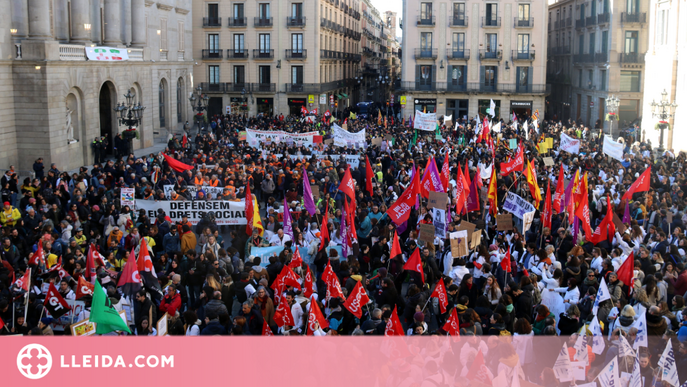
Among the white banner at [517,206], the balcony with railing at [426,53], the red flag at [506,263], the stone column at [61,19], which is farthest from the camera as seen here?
the balcony with railing at [426,53]

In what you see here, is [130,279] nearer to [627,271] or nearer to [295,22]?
[627,271]

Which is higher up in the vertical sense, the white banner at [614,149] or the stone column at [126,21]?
the stone column at [126,21]

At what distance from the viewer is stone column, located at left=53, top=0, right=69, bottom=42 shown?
96.8 feet

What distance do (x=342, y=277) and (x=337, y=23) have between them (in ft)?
182

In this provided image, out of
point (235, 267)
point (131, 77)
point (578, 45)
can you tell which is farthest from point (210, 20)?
point (235, 267)

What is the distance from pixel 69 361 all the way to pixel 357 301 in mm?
3989

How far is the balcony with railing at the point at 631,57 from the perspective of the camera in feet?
153

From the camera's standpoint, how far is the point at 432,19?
53.8 m

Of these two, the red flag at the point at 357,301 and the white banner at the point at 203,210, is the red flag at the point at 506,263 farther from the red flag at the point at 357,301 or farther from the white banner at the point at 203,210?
the white banner at the point at 203,210

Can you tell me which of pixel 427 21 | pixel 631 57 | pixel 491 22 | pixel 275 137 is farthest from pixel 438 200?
pixel 491 22

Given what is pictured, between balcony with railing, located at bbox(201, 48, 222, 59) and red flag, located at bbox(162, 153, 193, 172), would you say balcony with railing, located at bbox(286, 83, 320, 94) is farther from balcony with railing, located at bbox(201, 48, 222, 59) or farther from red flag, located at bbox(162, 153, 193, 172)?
red flag, located at bbox(162, 153, 193, 172)

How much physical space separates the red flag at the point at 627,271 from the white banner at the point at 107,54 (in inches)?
999

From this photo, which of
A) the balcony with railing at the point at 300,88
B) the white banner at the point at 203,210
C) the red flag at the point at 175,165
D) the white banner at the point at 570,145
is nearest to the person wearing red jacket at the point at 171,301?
the white banner at the point at 203,210

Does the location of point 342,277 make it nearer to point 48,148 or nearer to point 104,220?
point 104,220
